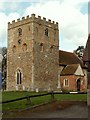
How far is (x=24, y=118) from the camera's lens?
13883 mm

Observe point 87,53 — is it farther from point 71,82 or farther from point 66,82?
point 66,82

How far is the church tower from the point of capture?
51719 millimetres

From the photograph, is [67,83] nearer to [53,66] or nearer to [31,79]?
[53,66]

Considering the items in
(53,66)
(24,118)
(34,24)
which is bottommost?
(24,118)

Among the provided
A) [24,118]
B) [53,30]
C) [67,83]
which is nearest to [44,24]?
[53,30]

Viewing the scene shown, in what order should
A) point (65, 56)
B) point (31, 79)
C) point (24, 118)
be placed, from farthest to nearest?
point (65, 56), point (31, 79), point (24, 118)

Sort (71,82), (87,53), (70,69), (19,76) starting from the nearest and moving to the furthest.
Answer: (87,53) → (19,76) → (71,82) → (70,69)

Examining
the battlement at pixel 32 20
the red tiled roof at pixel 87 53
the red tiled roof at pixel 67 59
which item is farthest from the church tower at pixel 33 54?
the red tiled roof at pixel 87 53

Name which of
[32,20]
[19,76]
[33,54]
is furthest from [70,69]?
[32,20]

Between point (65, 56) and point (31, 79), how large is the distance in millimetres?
12701

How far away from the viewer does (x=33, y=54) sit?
169 feet

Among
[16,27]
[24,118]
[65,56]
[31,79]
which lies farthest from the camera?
[65,56]

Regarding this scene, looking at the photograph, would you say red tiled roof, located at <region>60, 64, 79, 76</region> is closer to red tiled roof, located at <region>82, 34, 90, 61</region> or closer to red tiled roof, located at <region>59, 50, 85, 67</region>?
red tiled roof, located at <region>59, 50, 85, 67</region>

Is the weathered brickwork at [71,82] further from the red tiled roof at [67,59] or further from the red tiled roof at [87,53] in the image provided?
the red tiled roof at [87,53]
